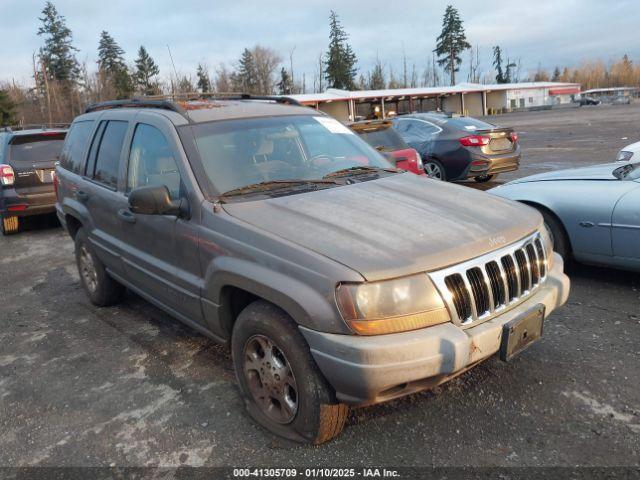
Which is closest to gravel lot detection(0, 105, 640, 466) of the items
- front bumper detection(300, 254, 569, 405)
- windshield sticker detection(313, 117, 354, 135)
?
front bumper detection(300, 254, 569, 405)

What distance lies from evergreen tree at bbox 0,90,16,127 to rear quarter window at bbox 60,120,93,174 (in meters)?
46.6

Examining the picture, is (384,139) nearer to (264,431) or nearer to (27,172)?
(27,172)

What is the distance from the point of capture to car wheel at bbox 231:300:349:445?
250 cm

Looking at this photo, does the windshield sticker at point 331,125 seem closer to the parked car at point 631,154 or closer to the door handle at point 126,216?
the door handle at point 126,216

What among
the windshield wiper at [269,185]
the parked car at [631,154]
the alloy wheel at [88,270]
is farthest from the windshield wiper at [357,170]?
the parked car at [631,154]

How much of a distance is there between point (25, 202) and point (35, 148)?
947 mm

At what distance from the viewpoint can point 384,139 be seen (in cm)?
852

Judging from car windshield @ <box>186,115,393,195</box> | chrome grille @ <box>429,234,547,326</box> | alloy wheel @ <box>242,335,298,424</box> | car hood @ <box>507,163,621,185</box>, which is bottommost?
alloy wheel @ <box>242,335,298,424</box>

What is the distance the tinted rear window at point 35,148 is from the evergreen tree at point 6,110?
42535mm

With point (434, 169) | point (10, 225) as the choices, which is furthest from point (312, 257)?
point (434, 169)

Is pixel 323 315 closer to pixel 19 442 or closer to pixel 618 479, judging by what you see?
pixel 618 479

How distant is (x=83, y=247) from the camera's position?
498 centimetres

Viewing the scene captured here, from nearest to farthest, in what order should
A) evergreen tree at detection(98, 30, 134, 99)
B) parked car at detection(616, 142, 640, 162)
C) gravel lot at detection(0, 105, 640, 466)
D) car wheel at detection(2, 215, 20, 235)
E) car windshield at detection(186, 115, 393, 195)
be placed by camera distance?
gravel lot at detection(0, 105, 640, 466) < car windshield at detection(186, 115, 393, 195) < parked car at detection(616, 142, 640, 162) < car wheel at detection(2, 215, 20, 235) < evergreen tree at detection(98, 30, 134, 99)

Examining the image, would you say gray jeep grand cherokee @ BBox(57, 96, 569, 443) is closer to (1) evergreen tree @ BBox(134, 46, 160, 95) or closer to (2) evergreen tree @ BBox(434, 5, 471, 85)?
(1) evergreen tree @ BBox(134, 46, 160, 95)
